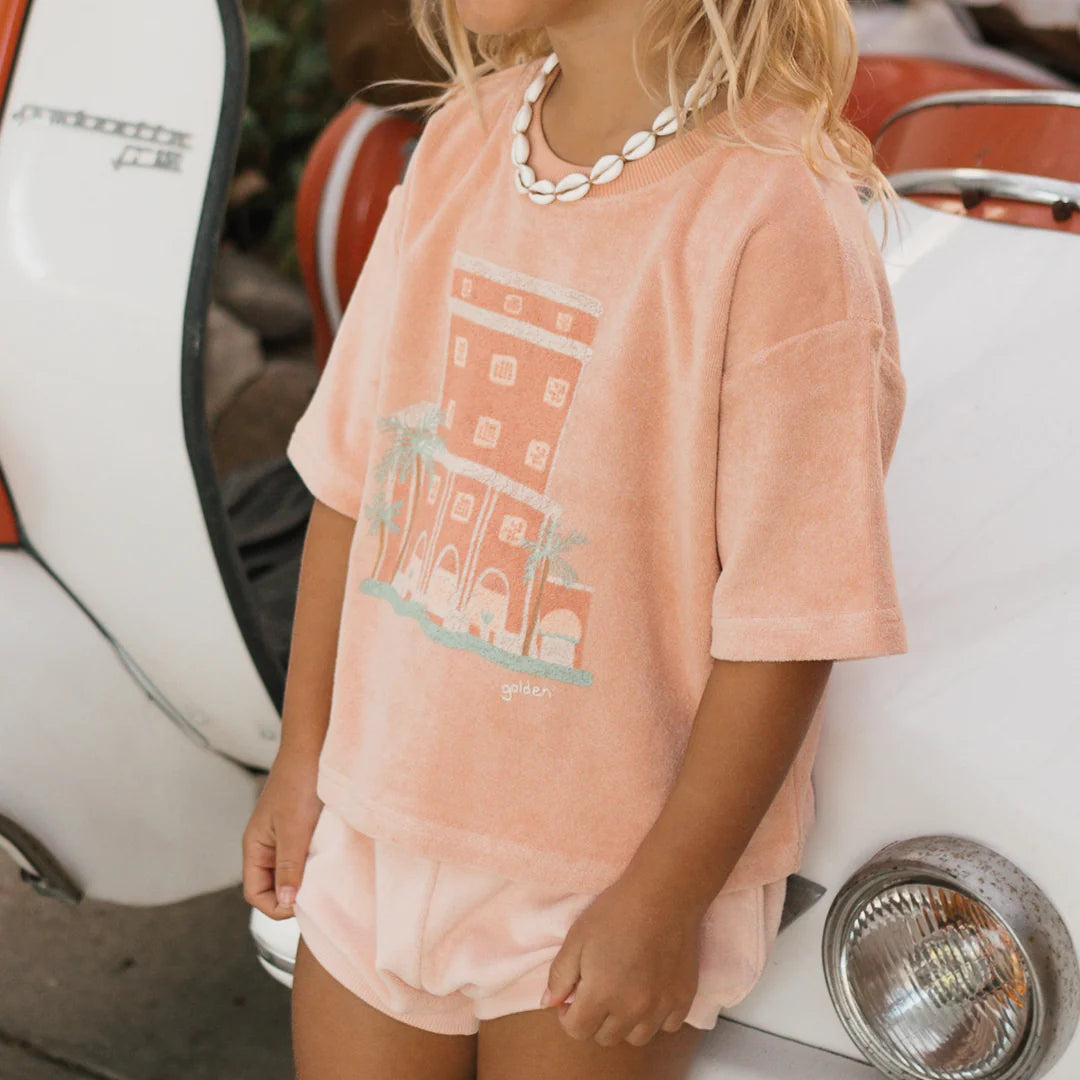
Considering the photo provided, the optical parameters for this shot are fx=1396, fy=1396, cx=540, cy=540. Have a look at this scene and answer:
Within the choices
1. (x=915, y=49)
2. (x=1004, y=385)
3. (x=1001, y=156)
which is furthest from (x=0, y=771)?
(x=915, y=49)

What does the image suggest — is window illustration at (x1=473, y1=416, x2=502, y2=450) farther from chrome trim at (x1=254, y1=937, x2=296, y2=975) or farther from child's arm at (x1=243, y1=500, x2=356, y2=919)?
chrome trim at (x1=254, y1=937, x2=296, y2=975)

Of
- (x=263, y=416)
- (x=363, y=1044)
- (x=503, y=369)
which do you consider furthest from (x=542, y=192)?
(x=263, y=416)

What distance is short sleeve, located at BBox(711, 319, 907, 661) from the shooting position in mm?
883

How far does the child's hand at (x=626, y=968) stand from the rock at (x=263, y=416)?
84.9 inches

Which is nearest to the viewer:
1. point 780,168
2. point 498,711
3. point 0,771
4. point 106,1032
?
point 780,168

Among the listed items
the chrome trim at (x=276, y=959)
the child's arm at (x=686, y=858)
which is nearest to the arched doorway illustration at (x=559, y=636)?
the child's arm at (x=686, y=858)

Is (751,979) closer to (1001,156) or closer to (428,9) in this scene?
(428,9)

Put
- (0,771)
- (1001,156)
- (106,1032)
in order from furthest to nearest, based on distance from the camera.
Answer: (106,1032) < (1001,156) < (0,771)

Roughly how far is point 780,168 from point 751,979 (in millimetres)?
582

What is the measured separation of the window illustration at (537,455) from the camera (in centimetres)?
100

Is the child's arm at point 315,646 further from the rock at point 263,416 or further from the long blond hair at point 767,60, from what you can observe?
the rock at point 263,416

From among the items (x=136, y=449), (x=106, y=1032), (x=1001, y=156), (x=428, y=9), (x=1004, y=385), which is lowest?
(x=106, y=1032)

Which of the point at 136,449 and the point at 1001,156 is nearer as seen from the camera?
the point at 136,449

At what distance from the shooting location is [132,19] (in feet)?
4.56
